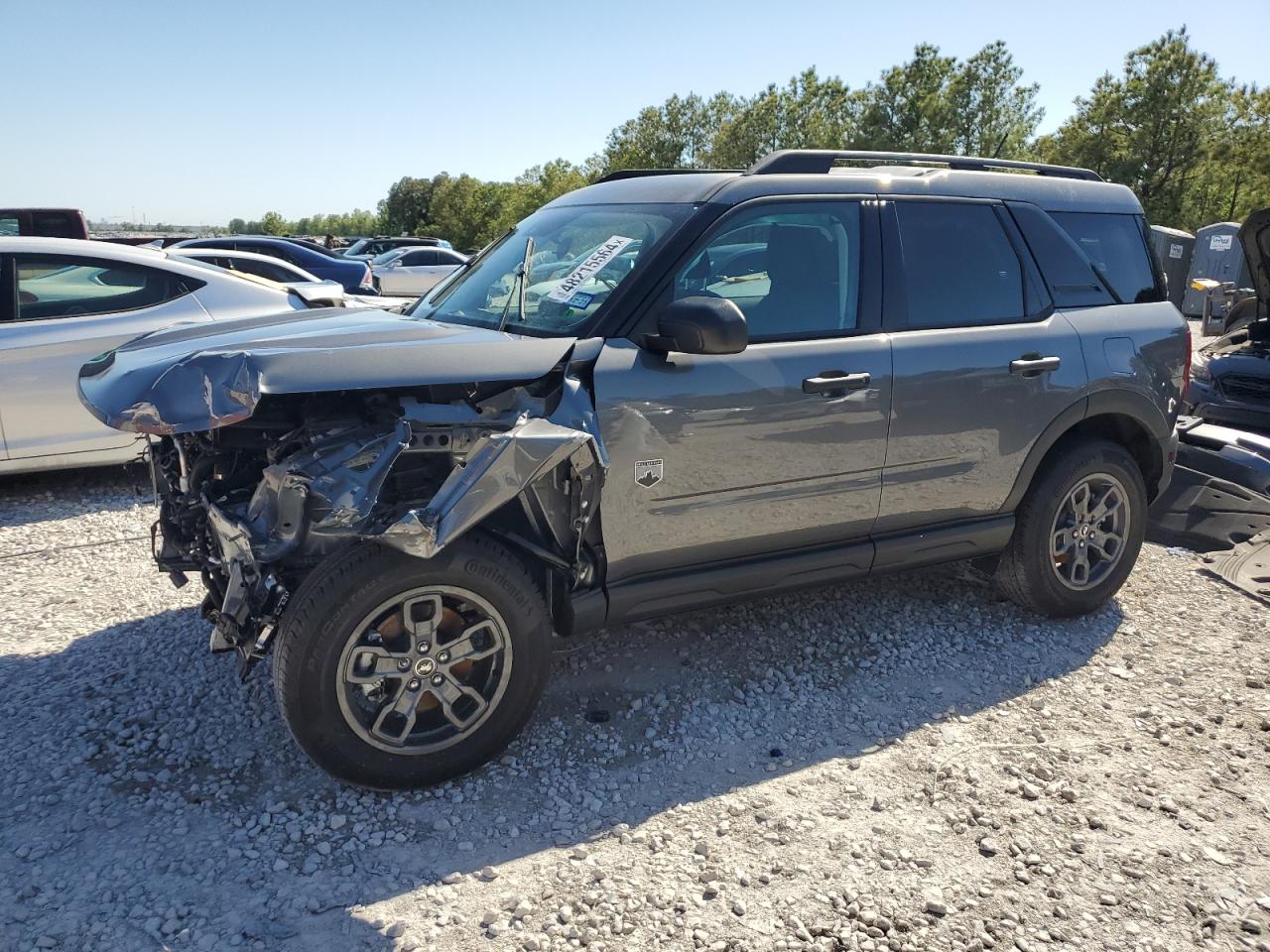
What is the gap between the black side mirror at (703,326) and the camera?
10.2 ft

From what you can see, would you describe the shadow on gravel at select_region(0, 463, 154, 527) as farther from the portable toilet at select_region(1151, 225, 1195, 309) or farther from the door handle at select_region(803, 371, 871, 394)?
the portable toilet at select_region(1151, 225, 1195, 309)

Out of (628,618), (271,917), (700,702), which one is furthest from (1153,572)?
(271,917)

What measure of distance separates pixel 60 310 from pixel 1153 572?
23.1 feet

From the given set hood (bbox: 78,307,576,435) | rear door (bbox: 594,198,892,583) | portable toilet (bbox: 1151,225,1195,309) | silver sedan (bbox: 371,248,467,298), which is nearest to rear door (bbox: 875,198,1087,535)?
rear door (bbox: 594,198,892,583)

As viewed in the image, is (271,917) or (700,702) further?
(700,702)

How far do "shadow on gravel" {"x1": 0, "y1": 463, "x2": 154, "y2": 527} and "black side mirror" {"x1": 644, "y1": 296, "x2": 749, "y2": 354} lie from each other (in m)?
4.10

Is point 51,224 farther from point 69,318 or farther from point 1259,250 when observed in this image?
point 1259,250

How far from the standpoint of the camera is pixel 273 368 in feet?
9.02

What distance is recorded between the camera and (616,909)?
8.58ft

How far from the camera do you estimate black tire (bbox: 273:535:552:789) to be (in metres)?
2.85

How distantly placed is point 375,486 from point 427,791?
1.11 meters

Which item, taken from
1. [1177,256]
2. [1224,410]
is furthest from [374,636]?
[1177,256]

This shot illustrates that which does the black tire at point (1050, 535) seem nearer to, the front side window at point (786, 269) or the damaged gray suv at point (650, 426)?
the damaged gray suv at point (650, 426)

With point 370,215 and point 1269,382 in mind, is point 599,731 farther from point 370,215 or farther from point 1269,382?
point 370,215
